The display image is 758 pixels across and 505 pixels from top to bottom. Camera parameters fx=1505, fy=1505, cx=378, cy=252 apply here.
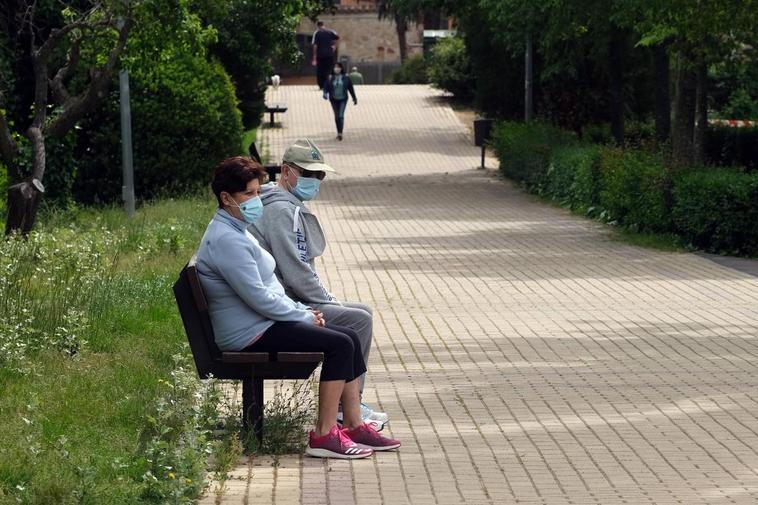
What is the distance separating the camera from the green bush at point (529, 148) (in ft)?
88.9

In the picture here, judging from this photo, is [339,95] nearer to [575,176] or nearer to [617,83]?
[617,83]

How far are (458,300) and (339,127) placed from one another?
25.0 m

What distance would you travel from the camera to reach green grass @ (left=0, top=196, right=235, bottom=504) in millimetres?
5902

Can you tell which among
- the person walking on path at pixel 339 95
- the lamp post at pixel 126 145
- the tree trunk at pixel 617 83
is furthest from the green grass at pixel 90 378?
the person walking on path at pixel 339 95

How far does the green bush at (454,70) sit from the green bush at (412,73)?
7892 mm

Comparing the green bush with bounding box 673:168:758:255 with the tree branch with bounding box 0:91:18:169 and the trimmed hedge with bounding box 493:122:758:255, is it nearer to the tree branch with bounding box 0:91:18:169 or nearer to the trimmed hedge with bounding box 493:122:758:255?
the trimmed hedge with bounding box 493:122:758:255

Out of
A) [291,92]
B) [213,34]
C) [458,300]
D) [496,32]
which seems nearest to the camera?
[458,300]

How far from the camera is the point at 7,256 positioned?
1080 cm

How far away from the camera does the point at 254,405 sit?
715cm

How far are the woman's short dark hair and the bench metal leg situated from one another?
0.86 meters

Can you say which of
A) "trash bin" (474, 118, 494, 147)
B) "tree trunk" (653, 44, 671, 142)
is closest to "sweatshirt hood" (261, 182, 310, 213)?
"tree trunk" (653, 44, 671, 142)

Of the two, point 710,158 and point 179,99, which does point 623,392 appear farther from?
point 710,158

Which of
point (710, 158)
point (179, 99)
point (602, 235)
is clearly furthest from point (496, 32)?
point (602, 235)

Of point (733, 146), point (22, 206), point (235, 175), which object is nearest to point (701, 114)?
Answer: point (733, 146)
